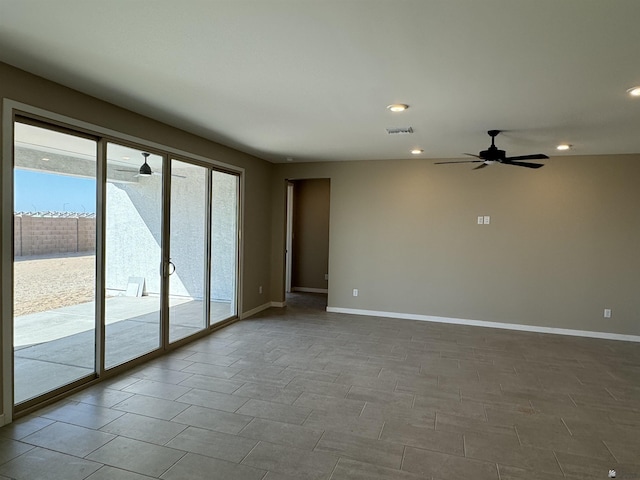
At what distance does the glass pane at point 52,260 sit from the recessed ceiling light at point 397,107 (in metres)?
2.72

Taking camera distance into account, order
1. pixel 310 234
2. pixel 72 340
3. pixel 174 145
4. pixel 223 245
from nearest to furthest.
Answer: pixel 72 340, pixel 174 145, pixel 223 245, pixel 310 234

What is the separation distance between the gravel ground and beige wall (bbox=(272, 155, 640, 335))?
157 inches

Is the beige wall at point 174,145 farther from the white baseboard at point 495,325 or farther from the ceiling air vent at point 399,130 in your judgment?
the ceiling air vent at point 399,130

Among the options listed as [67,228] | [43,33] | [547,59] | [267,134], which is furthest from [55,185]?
[547,59]

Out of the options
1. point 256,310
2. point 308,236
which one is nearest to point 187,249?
point 256,310

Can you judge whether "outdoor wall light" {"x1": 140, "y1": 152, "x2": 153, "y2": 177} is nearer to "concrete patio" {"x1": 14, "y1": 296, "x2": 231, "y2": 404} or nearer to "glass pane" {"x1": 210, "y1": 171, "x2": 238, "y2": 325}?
"glass pane" {"x1": 210, "y1": 171, "x2": 238, "y2": 325}

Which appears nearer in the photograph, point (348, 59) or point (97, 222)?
point (348, 59)

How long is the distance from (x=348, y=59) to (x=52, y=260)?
9.46 feet

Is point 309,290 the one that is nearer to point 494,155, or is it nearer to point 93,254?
point 494,155

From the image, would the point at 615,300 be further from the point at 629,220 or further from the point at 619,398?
the point at 619,398

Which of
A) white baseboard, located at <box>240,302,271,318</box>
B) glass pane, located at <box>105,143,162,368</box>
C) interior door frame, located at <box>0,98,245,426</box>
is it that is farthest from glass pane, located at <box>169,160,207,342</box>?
white baseboard, located at <box>240,302,271,318</box>

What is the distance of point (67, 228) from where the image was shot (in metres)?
3.31

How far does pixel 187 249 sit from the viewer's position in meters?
4.86

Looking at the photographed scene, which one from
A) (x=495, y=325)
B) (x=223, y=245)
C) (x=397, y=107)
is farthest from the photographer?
(x=495, y=325)
